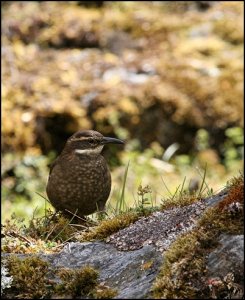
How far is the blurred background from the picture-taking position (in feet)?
40.5

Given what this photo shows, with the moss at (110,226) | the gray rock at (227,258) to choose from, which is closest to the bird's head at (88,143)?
the moss at (110,226)

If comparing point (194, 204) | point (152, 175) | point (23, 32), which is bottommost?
point (152, 175)

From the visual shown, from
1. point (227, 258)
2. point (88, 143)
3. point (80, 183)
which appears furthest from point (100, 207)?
point (227, 258)

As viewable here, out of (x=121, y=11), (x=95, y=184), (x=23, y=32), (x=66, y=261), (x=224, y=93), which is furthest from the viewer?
(x=121, y=11)

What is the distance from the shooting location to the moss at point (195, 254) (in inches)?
136

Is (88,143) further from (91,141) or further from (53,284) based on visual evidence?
(53,284)

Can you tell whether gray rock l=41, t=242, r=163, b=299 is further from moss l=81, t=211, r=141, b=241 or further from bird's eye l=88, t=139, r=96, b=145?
bird's eye l=88, t=139, r=96, b=145

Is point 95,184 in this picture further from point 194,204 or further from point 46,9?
point 46,9

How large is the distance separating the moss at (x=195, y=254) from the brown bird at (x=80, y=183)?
8.11 ft

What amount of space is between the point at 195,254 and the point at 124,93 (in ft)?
30.8

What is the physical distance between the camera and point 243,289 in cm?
340

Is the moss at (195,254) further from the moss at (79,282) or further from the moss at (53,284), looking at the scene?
the moss at (79,282)

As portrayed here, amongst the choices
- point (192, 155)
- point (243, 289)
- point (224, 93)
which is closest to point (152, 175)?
point (192, 155)

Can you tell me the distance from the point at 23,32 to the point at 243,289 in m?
11.6
